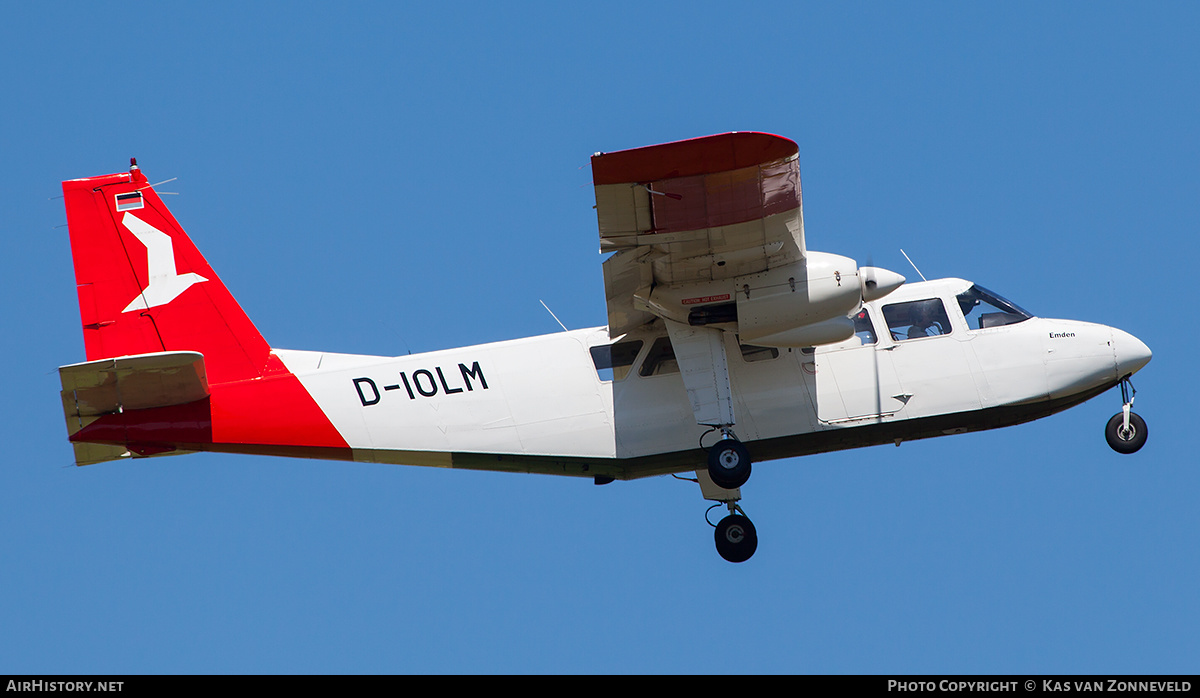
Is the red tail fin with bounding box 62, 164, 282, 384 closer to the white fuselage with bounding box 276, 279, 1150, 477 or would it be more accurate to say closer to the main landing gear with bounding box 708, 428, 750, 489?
the white fuselage with bounding box 276, 279, 1150, 477

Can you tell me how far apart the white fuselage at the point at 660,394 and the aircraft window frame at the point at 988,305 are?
0.09 metres

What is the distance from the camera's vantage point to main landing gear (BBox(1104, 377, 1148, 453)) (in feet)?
49.0

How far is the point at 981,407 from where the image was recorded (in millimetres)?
14539

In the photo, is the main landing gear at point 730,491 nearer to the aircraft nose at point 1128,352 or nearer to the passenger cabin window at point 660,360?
the passenger cabin window at point 660,360

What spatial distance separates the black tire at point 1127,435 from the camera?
1494cm

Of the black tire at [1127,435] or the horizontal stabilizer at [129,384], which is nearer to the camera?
the horizontal stabilizer at [129,384]

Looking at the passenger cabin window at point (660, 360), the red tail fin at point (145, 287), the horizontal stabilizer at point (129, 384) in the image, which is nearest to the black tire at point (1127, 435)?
the passenger cabin window at point (660, 360)

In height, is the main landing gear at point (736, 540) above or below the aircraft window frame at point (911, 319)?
below

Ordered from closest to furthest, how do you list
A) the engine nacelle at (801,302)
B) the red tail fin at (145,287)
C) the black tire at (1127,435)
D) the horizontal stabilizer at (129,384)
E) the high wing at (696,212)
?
the high wing at (696,212) < the horizontal stabilizer at (129,384) < the engine nacelle at (801,302) < the red tail fin at (145,287) < the black tire at (1127,435)

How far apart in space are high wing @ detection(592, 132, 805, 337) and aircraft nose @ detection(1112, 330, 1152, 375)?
164 inches

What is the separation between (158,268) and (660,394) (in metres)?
6.17
